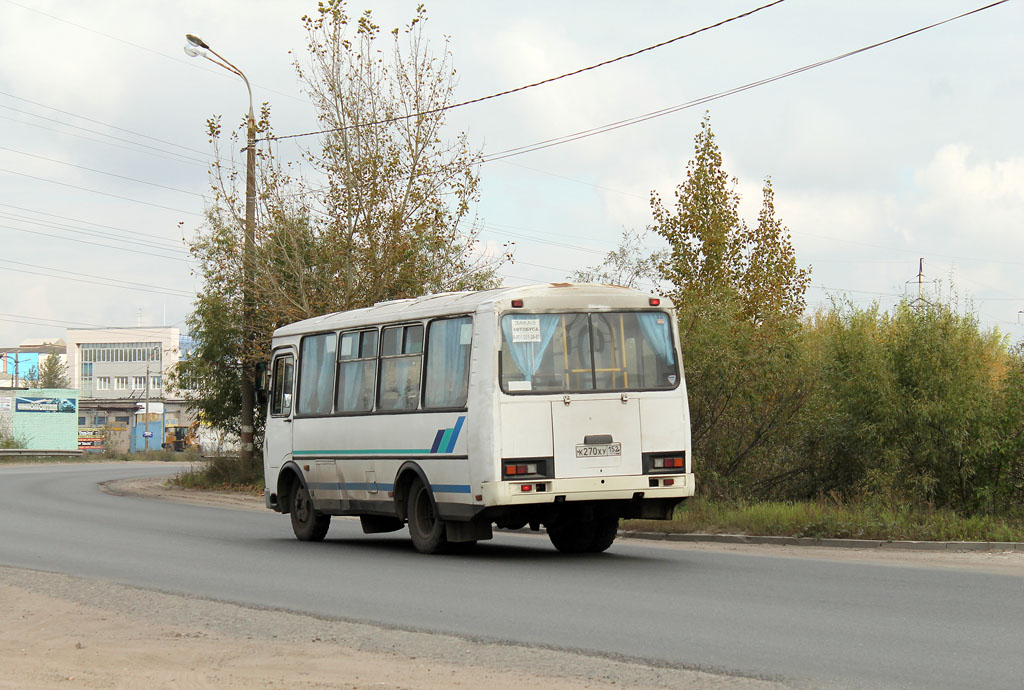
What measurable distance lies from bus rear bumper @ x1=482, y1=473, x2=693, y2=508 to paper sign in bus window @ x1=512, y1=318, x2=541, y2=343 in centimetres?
161

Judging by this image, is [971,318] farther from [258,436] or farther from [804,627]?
[258,436]

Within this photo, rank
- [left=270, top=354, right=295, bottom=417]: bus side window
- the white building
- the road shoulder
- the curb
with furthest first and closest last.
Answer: the white building, [left=270, top=354, right=295, bottom=417]: bus side window, the curb, the road shoulder

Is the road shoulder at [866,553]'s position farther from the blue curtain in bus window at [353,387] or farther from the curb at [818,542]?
the blue curtain in bus window at [353,387]

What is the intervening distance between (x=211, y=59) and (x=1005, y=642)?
97.6ft

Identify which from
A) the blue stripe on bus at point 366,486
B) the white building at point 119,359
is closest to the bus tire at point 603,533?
the blue stripe on bus at point 366,486

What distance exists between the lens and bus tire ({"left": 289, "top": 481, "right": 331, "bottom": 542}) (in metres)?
19.4

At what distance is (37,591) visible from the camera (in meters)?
13.4

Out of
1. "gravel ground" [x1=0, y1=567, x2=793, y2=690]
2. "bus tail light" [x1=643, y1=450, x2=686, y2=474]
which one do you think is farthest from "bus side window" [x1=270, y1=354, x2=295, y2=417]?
"gravel ground" [x1=0, y1=567, x2=793, y2=690]

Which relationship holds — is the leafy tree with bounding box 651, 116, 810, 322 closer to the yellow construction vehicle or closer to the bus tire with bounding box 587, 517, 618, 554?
the bus tire with bounding box 587, 517, 618, 554

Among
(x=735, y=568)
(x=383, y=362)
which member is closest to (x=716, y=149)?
(x=383, y=362)

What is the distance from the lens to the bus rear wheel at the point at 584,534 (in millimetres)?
16797

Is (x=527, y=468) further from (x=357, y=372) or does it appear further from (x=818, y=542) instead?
(x=818, y=542)

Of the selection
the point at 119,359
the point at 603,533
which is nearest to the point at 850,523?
the point at 603,533

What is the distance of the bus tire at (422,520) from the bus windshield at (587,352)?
2262mm
